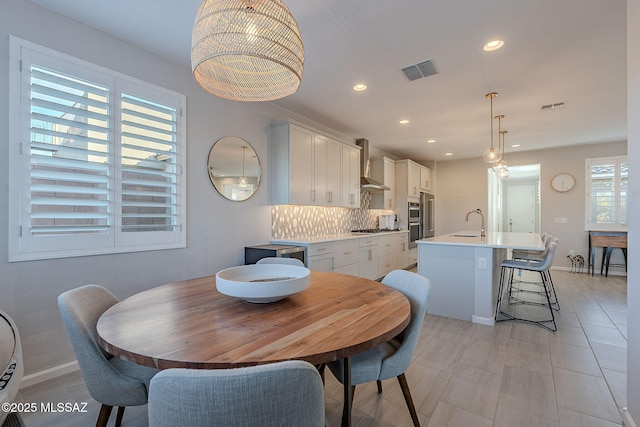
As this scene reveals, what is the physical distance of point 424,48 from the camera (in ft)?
8.16

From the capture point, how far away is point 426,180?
7.15 meters

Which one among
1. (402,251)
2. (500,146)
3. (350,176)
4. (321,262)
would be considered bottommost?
(402,251)

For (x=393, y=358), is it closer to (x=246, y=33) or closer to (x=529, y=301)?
(x=246, y=33)

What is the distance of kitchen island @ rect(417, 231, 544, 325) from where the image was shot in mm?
3109

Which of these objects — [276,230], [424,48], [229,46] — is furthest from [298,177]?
[229,46]

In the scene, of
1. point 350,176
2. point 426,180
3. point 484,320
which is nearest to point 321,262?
point 350,176

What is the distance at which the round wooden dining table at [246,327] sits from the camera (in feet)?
2.94

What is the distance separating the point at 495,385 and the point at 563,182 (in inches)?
238

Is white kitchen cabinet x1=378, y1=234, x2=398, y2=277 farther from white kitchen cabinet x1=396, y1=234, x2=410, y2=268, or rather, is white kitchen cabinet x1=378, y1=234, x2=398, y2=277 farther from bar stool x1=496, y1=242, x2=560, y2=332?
bar stool x1=496, y1=242, x2=560, y2=332

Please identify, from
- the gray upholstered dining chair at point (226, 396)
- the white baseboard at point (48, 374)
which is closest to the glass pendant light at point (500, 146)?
the gray upholstered dining chair at point (226, 396)

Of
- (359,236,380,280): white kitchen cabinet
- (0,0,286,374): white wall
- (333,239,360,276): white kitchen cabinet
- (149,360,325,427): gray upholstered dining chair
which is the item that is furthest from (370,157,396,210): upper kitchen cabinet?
(149,360,325,427): gray upholstered dining chair

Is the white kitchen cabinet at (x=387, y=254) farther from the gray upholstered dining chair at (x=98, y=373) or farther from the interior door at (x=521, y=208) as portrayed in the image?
the interior door at (x=521, y=208)

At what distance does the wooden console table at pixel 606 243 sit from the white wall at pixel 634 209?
5.30 m

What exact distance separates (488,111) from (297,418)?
452cm
